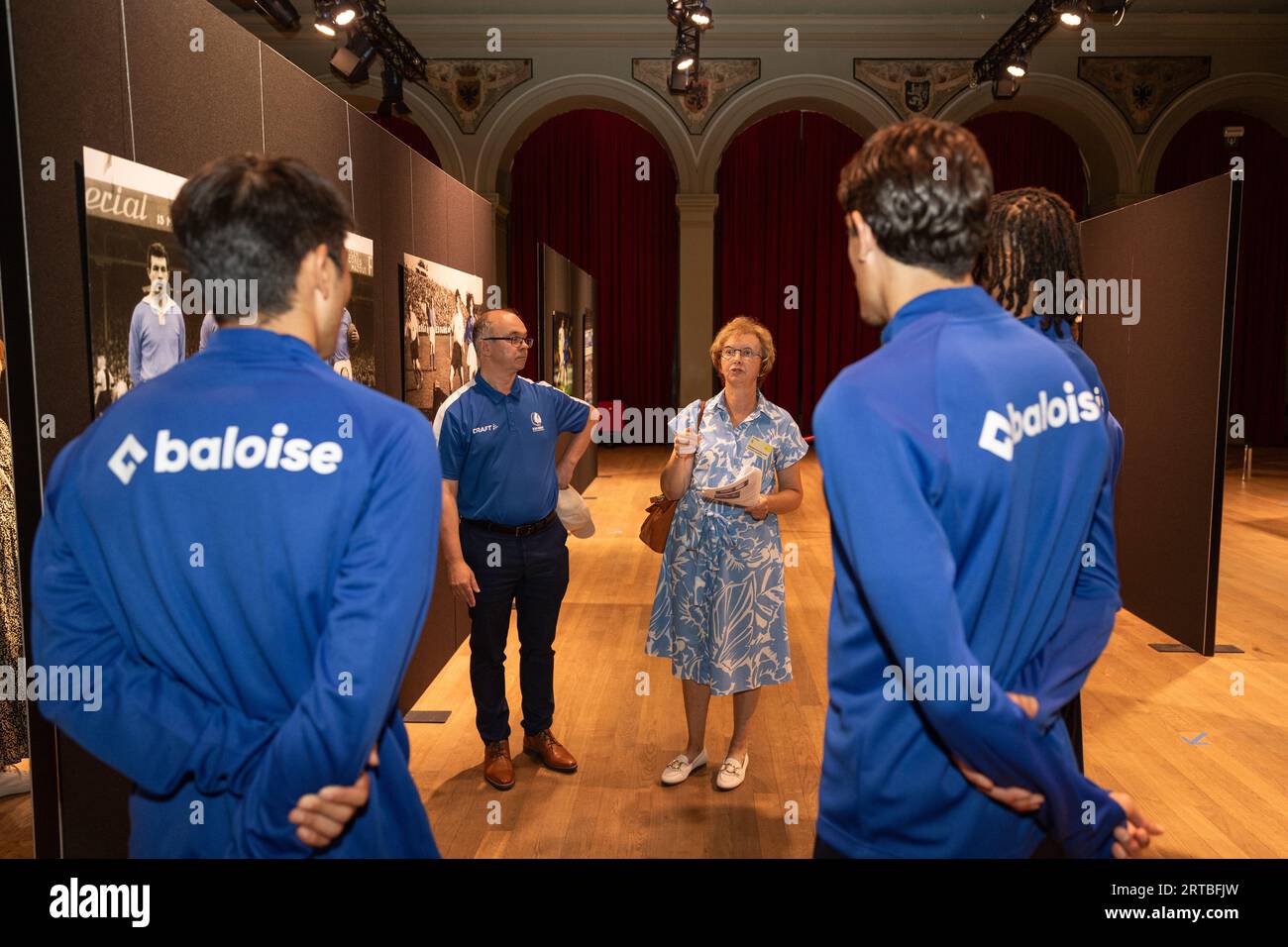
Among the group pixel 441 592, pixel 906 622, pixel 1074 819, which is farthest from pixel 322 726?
pixel 441 592

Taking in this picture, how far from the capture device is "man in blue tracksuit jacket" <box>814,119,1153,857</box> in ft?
3.73

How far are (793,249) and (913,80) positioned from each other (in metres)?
3.57

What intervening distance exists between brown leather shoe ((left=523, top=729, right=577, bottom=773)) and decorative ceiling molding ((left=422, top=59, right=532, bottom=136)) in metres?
10.1

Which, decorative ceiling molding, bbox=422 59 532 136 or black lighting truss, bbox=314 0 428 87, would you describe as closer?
black lighting truss, bbox=314 0 428 87

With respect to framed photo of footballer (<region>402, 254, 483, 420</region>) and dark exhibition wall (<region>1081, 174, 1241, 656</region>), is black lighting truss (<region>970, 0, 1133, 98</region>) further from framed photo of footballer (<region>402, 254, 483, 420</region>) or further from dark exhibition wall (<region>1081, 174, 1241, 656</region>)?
framed photo of footballer (<region>402, 254, 483, 420</region>)

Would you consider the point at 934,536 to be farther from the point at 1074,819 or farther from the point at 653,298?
the point at 653,298

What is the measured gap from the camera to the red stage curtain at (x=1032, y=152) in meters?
14.5

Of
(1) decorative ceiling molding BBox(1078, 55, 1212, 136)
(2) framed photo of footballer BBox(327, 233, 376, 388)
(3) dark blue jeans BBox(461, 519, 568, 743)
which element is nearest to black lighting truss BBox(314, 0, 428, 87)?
A: (2) framed photo of footballer BBox(327, 233, 376, 388)

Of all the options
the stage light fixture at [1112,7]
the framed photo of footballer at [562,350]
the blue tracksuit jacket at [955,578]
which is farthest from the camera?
the framed photo of footballer at [562,350]

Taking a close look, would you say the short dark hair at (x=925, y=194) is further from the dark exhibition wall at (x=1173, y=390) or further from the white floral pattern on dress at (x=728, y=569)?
the dark exhibition wall at (x=1173, y=390)

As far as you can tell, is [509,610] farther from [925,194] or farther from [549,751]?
[925,194]

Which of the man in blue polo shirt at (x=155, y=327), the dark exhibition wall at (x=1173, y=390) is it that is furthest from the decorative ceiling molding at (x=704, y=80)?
the man in blue polo shirt at (x=155, y=327)

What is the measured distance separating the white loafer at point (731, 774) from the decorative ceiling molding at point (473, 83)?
1046 centimetres

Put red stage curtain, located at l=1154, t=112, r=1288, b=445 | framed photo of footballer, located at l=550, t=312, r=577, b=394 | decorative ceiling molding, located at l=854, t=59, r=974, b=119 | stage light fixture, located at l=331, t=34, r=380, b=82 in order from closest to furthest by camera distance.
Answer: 1. stage light fixture, located at l=331, t=34, r=380, b=82
2. framed photo of footballer, located at l=550, t=312, r=577, b=394
3. decorative ceiling molding, located at l=854, t=59, r=974, b=119
4. red stage curtain, located at l=1154, t=112, r=1288, b=445
